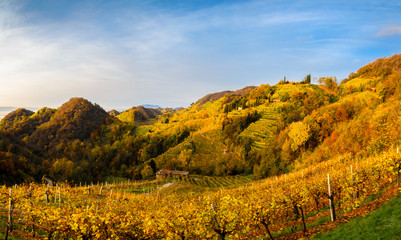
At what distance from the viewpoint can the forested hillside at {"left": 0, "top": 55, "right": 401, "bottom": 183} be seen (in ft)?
168

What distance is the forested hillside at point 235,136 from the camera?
51.3 meters

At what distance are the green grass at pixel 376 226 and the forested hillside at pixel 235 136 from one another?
77.0 ft

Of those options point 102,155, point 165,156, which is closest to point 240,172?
point 165,156

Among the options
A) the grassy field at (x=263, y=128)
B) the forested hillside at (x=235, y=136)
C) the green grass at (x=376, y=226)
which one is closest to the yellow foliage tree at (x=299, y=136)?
the forested hillside at (x=235, y=136)

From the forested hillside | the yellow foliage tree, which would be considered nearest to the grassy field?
the forested hillside

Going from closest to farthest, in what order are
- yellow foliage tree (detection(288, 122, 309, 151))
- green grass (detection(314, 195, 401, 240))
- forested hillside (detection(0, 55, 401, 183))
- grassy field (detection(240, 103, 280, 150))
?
green grass (detection(314, 195, 401, 240)) → forested hillside (detection(0, 55, 401, 183)) → yellow foliage tree (detection(288, 122, 309, 151)) → grassy field (detection(240, 103, 280, 150))

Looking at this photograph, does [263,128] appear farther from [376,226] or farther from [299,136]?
[376,226]

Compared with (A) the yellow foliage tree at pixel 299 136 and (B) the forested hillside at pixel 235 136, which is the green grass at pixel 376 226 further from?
(A) the yellow foliage tree at pixel 299 136

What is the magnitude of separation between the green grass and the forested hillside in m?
23.5

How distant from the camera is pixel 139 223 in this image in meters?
11.3

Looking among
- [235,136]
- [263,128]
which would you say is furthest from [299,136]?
[235,136]

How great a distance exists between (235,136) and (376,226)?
336 feet

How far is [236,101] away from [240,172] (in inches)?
3745

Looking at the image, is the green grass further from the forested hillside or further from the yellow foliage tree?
the yellow foliage tree
